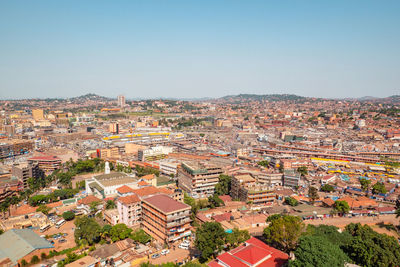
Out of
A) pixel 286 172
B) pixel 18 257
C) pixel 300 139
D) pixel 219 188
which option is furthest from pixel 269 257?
pixel 300 139

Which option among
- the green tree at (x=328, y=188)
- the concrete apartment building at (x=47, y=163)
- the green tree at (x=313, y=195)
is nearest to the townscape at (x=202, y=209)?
the green tree at (x=328, y=188)

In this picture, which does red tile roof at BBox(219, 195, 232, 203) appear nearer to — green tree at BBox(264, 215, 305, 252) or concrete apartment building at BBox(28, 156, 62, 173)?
green tree at BBox(264, 215, 305, 252)

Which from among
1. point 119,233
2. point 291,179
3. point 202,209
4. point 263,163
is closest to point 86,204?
point 119,233

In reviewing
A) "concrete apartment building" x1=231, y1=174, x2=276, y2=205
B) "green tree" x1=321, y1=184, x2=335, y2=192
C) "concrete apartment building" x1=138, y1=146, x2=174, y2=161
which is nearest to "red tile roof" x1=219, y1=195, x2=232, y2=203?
"concrete apartment building" x1=231, y1=174, x2=276, y2=205

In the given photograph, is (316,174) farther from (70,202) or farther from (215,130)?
(215,130)

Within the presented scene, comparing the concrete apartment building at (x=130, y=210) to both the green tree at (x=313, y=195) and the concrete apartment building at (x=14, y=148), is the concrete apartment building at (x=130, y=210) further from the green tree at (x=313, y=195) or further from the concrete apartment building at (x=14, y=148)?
Answer: the concrete apartment building at (x=14, y=148)

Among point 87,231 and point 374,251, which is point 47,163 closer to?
point 87,231
